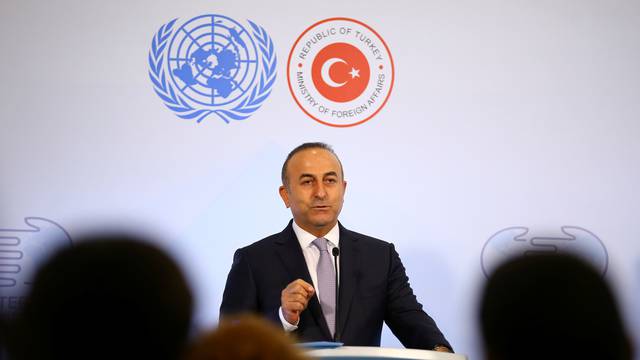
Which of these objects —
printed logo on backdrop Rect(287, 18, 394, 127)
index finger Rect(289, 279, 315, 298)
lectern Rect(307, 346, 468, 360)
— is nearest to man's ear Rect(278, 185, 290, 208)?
printed logo on backdrop Rect(287, 18, 394, 127)

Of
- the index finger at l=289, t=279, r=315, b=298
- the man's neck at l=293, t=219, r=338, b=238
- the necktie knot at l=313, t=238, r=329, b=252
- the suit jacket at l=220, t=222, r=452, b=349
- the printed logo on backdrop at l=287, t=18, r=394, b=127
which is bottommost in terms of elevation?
the suit jacket at l=220, t=222, r=452, b=349

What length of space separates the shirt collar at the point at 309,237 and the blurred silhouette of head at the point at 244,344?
2.89m

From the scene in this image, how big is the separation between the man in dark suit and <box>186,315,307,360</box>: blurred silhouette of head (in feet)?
7.82

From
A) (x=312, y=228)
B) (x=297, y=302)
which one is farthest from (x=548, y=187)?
(x=297, y=302)

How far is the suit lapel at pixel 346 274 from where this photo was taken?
3666 millimetres

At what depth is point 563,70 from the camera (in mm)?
4949

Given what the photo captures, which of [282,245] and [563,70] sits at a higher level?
[563,70]

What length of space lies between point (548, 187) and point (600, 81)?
29.8 inches

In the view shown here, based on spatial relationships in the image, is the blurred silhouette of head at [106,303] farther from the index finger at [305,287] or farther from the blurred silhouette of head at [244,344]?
the index finger at [305,287]

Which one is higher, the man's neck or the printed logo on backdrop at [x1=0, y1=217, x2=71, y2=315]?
the man's neck

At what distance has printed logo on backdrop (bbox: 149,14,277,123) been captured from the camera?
15.7ft

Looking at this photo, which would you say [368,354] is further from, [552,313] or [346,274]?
[346,274]

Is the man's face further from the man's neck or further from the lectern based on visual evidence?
the lectern

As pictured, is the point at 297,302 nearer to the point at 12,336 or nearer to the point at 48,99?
the point at 12,336
